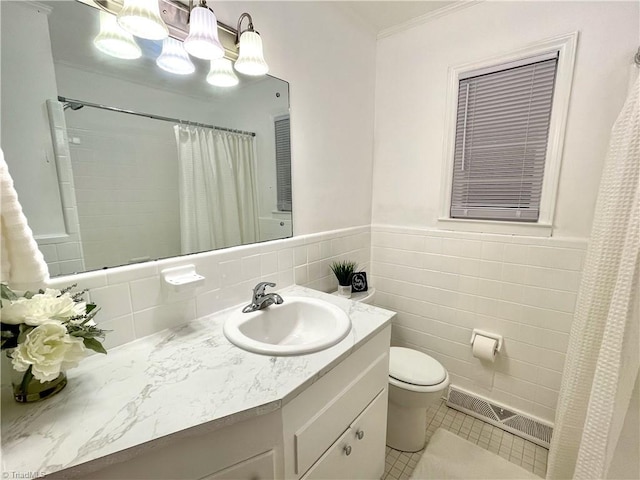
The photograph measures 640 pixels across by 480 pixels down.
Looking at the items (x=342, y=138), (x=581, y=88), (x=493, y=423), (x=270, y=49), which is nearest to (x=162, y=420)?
(x=270, y=49)

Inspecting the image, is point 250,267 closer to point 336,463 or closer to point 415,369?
point 336,463

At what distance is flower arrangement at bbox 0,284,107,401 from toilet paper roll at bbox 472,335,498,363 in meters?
1.77

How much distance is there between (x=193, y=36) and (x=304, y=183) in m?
0.75

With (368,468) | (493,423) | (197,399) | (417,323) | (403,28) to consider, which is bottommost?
(493,423)

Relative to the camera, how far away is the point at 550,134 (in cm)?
135

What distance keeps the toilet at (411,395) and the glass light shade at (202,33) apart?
5.26 ft

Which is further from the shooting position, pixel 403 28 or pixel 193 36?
pixel 403 28

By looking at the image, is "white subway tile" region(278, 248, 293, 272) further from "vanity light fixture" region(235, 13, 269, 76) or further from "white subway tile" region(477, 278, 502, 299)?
Answer: "white subway tile" region(477, 278, 502, 299)

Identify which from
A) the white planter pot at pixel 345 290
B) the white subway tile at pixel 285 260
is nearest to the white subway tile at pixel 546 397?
the white planter pot at pixel 345 290

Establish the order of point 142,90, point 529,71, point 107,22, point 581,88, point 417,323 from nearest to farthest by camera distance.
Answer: point 107,22
point 142,90
point 581,88
point 529,71
point 417,323

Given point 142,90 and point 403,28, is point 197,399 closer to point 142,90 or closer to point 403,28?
point 142,90

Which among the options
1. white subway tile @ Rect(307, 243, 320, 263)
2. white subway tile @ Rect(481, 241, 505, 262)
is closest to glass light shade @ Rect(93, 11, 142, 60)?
white subway tile @ Rect(307, 243, 320, 263)

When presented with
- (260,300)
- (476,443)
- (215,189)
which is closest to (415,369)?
(476,443)

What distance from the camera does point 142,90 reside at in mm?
941
